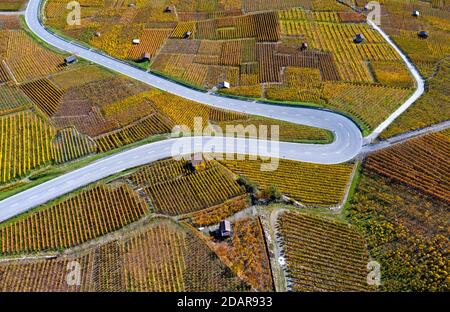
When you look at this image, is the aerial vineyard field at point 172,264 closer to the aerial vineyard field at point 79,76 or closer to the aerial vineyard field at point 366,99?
the aerial vineyard field at point 366,99

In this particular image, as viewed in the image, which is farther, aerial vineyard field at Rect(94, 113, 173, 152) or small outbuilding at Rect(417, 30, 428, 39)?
small outbuilding at Rect(417, 30, 428, 39)

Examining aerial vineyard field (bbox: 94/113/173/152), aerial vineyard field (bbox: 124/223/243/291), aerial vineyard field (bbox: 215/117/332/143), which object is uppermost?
aerial vineyard field (bbox: 215/117/332/143)

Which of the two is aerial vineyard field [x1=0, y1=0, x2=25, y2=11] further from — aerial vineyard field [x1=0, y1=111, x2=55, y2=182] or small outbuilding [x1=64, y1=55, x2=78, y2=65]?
aerial vineyard field [x1=0, y1=111, x2=55, y2=182]

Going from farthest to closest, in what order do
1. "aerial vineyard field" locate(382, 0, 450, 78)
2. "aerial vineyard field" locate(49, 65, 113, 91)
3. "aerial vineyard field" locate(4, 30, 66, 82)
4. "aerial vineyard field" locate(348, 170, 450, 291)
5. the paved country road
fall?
"aerial vineyard field" locate(382, 0, 450, 78) → "aerial vineyard field" locate(4, 30, 66, 82) → "aerial vineyard field" locate(49, 65, 113, 91) → the paved country road → "aerial vineyard field" locate(348, 170, 450, 291)

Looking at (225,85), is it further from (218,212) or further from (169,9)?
(169,9)

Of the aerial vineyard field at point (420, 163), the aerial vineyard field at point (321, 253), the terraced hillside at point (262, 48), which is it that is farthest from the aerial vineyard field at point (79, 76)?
the aerial vineyard field at point (420, 163)

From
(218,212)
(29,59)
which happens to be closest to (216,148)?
(218,212)

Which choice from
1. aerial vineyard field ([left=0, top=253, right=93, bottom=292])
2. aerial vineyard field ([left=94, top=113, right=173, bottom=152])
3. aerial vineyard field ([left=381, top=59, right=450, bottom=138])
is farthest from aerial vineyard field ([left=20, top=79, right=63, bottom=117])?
aerial vineyard field ([left=381, top=59, right=450, bottom=138])
